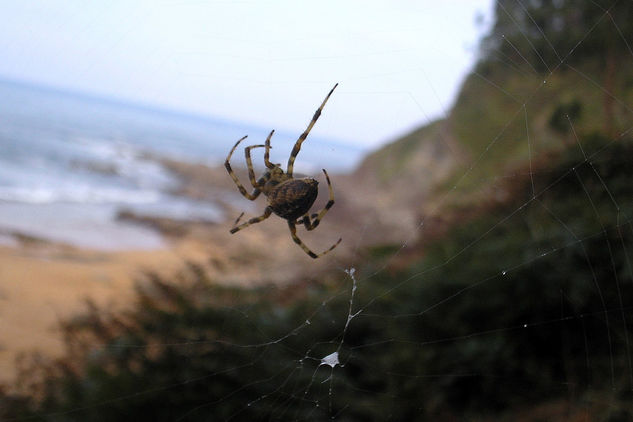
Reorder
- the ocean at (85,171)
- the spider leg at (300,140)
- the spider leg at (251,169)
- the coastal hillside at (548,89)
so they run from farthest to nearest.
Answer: the ocean at (85,171) → the coastal hillside at (548,89) → the spider leg at (251,169) → the spider leg at (300,140)

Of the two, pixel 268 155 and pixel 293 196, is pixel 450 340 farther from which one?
pixel 268 155

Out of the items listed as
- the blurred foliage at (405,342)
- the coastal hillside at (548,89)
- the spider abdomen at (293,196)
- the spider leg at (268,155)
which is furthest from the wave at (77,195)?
the spider abdomen at (293,196)

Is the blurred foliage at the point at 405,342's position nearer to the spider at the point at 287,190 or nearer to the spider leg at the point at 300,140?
the spider at the point at 287,190

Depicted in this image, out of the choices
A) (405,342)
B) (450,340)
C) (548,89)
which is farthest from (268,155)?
(548,89)

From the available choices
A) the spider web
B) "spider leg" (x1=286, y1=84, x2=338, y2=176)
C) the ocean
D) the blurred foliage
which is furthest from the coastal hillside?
the ocean

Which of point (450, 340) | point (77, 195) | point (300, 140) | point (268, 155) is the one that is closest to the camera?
point (300, 140)

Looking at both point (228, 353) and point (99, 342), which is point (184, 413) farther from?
point (99, 342)
